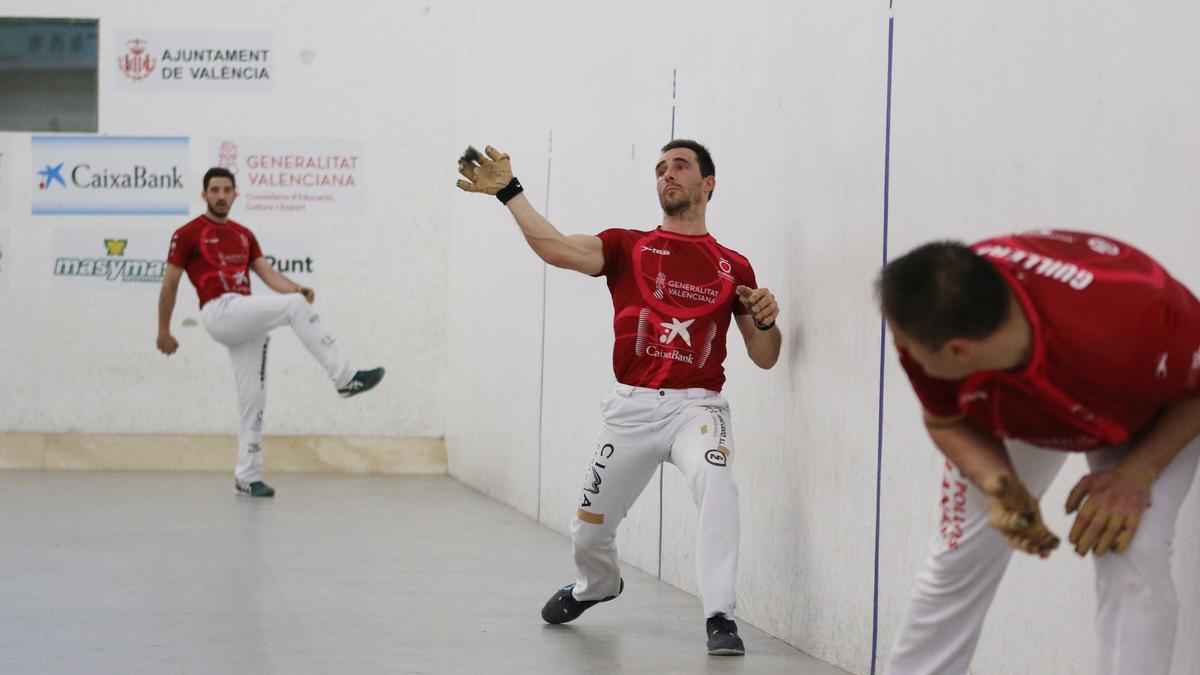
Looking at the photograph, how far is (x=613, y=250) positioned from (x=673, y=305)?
25 centimetres

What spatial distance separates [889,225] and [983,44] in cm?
59

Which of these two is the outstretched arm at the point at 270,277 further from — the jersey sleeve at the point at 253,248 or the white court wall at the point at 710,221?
the white court wall at the point at 710,221

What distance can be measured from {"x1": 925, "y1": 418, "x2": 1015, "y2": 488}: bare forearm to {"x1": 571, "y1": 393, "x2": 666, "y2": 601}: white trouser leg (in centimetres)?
195

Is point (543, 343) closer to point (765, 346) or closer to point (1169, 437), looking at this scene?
point (765, 346)

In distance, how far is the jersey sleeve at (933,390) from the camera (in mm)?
2303

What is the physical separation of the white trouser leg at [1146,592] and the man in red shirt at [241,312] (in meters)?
6.18

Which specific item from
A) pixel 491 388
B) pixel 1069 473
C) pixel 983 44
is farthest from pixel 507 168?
pixel 491 388

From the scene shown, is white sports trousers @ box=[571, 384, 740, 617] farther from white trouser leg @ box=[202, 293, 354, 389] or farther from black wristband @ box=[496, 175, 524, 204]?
white trouser leg @ box=[202, 293, 354, 389]

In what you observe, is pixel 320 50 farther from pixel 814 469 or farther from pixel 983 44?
pixel 983 44

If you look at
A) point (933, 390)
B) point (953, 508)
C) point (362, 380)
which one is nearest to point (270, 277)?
point (362, 380)

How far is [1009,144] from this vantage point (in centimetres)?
312

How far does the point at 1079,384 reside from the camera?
2166 mm

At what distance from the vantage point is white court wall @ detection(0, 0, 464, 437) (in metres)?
9.91

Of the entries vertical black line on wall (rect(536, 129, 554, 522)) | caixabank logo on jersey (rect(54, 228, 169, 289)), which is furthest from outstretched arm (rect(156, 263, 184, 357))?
vertical black line on wall (rect(536, 129, 554, 522))
